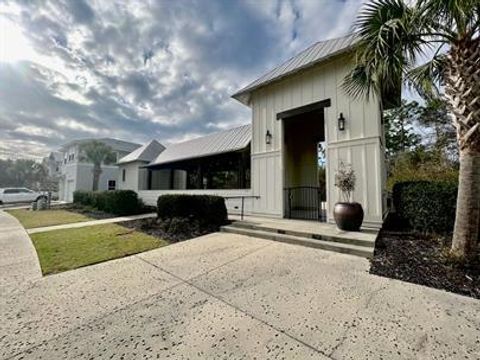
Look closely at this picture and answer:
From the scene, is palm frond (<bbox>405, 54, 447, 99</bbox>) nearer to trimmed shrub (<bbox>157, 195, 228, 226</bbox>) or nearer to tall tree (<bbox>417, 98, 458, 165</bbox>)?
trimmed shrub (<bbox>157, 195, 228, 226</bbox>)

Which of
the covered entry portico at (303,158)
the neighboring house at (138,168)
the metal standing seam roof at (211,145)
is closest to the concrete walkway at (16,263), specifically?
the metal standing seam roof at (211,145)

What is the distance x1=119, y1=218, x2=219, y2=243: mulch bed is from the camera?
22.4 ft

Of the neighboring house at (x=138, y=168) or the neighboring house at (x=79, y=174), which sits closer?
the neighboring house at (x=138, y=168)

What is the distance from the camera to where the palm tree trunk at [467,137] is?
373 cm

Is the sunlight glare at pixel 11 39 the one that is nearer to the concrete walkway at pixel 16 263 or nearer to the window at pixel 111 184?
the concrete walkway at pixel 16 263

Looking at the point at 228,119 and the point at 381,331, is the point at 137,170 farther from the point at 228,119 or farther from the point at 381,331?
the point at 381,331

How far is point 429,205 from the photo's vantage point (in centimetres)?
539

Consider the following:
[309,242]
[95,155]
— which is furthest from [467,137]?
[95,155]

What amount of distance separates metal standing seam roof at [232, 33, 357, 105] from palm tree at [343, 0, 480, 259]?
213 cm

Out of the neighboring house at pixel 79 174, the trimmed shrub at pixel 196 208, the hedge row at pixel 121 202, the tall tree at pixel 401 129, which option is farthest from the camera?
the neighboring house at pixel 79 174

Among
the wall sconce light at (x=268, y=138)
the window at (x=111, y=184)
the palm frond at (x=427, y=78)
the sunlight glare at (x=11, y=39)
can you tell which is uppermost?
the sunlight glare at (x=11, y=39)

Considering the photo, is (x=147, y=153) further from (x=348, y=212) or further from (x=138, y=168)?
(x=348, y=212)

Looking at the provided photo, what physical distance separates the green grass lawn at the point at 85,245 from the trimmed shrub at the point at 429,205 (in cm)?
702

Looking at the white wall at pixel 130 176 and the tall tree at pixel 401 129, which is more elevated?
the tall tree at pixel 401 129
